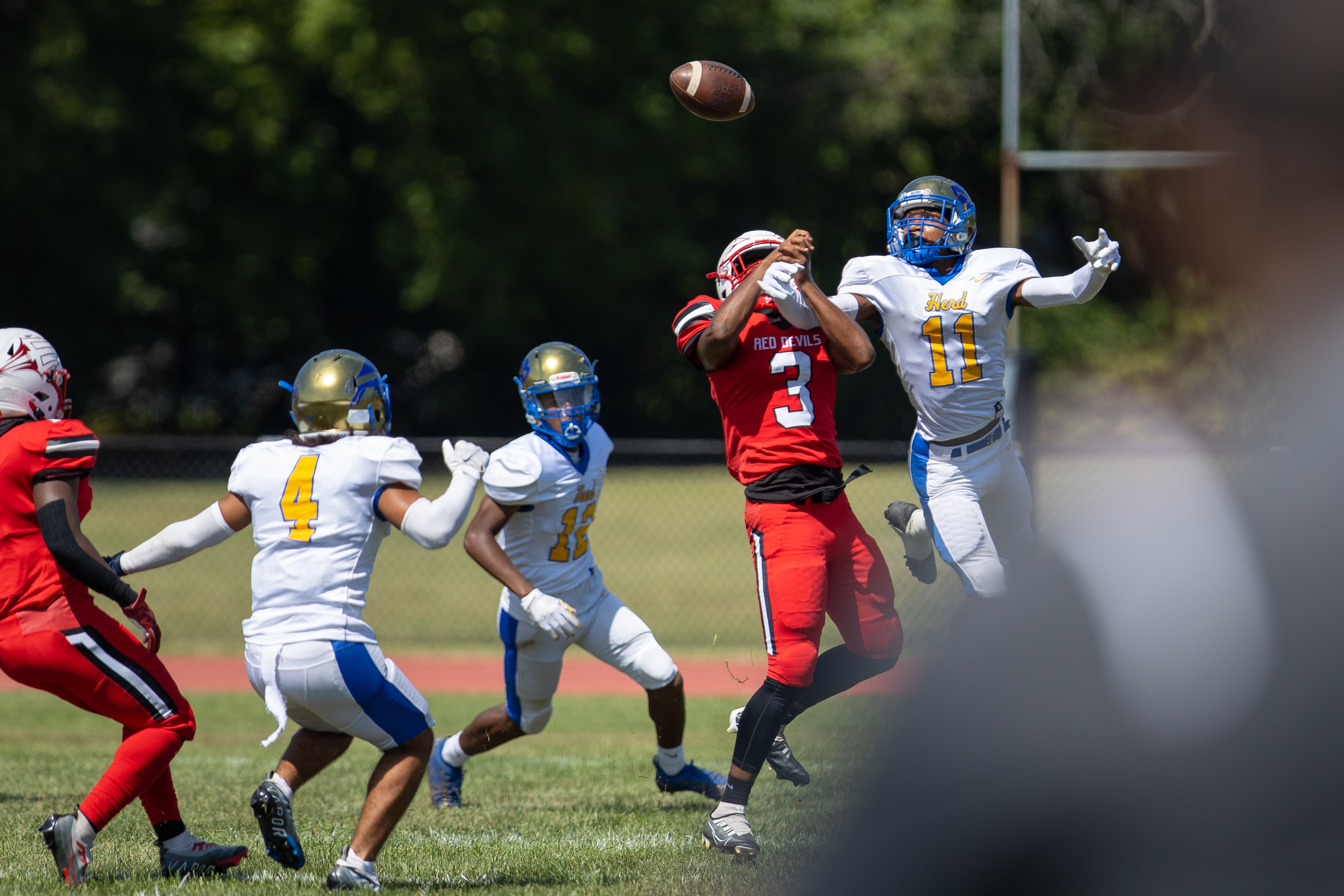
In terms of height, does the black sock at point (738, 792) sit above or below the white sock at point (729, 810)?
above

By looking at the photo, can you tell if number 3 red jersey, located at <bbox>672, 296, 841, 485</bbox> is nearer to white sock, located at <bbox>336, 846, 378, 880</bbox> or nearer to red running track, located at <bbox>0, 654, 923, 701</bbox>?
white sock, located at <bbox>336, 846, 378, 880</bbox>

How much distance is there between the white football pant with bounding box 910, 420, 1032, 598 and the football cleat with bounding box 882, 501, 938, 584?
77 millimetres

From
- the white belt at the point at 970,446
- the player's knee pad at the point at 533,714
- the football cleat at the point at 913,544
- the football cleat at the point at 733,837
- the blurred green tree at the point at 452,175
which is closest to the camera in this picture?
the football cleat at the point at 733,837

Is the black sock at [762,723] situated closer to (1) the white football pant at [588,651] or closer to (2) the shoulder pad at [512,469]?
(1) the white football pant at [588,651]

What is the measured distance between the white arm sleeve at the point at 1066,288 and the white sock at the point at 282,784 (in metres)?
2.91

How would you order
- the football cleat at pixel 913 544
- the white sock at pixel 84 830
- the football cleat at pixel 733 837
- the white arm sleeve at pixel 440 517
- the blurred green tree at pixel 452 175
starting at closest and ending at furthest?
the white arm sleeve at pixel 440 517 < the white sock at pixel 84 830 < the football cleat at pixel 733 837 < the football cleat at pixel 913 544 < the blurred green tree at pixel 452 175

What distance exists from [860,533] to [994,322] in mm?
918

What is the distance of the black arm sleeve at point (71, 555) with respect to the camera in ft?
13.7

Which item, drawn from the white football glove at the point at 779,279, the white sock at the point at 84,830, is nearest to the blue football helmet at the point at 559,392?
the white football glove at the point at 779,279

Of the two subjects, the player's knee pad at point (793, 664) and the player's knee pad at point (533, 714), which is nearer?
the player's knee pad at point (793, 664)

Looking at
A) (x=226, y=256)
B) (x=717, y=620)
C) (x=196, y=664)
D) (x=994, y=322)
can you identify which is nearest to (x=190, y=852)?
(x=994, y=322)

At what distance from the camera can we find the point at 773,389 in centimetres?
482

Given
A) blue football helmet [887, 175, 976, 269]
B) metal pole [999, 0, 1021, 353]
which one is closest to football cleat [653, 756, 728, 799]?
blue football helmet [887, 175, 976, 269]

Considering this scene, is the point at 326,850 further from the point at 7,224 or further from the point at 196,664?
the point at 7,224
